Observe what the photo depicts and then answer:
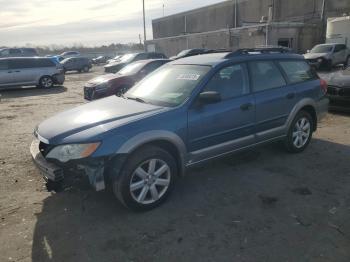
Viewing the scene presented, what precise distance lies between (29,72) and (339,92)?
46.7 ft

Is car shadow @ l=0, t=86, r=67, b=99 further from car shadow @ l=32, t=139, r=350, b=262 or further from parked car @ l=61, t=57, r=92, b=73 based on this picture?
parked car @ l=61, t=57, r=92, b=73

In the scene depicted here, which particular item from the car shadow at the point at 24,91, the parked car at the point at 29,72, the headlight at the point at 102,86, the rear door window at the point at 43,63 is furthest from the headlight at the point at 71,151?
the rear door window at the point at 43,63

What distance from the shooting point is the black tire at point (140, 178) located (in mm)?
3725

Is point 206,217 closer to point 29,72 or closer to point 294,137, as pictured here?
point 294,137

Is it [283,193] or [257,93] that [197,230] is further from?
[257,93]

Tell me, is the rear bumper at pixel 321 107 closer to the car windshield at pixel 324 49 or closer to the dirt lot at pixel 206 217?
the dirt lot at pixel 206 217

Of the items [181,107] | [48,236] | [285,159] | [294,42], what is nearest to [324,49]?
[294,42]

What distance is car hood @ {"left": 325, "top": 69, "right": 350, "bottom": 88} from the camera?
8.21 meters

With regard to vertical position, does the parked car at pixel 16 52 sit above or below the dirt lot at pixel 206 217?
above

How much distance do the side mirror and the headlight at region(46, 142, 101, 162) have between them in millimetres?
1408

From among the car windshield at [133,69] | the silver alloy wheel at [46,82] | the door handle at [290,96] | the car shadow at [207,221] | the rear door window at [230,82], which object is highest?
the rear door window at [230,82]

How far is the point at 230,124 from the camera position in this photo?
4.63 metres

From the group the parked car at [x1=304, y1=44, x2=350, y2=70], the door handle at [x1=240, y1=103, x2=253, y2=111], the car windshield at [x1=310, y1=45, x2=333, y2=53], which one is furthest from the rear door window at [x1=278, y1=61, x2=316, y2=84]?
the car windshield at [x1=310, y1=45, x2=333, y2=53]

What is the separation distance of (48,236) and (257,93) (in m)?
3.31
